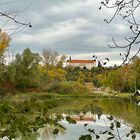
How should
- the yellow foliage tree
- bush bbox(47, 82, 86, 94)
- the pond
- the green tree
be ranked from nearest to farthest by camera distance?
the pond → the yellow foliage tree → the green tree → bush bbox(47, 82, 86, 94)

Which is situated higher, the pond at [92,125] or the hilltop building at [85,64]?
the hilltop building at [85,64]

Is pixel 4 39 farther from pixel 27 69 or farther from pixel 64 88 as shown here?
pixel 64 88

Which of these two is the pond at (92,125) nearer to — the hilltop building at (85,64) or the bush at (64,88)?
the hilltop building at (85,64)

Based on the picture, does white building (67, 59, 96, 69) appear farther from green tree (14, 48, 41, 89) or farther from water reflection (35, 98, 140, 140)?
green tree (14, 48, 41, 89)

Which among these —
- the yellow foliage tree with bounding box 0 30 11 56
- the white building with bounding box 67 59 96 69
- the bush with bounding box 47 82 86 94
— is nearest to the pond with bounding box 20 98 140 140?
the white building with bounding box 67 59 96 69

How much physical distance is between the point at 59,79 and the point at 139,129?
49.8 m

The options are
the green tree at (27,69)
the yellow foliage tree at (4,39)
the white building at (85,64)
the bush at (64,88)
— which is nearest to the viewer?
the white building at (85,64)

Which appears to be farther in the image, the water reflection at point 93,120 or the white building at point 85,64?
the water reflection at point 93,120

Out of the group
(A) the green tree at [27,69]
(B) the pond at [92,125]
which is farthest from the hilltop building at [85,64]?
(A) the green tree at [27,69]

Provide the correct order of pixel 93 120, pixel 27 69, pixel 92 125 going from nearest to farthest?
1. pixel 92 125
2. pixel 93 120
3. pixel 27 69

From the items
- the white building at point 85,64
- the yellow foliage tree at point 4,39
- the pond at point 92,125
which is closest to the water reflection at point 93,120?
the pond at point 92,125

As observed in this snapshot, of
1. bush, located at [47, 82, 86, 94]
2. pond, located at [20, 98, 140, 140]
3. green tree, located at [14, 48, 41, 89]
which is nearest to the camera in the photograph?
pond, located at [20, 98, 140, 140]

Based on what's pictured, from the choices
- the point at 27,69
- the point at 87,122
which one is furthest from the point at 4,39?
the point at 27,69

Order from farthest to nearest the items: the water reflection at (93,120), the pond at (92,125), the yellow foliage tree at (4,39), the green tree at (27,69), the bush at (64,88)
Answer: the bush at (64,88)
the green tree at (27,69)
the water reflection at (93,120)
the yellow foliage tree at (4,39)
the pond at (92,125)
